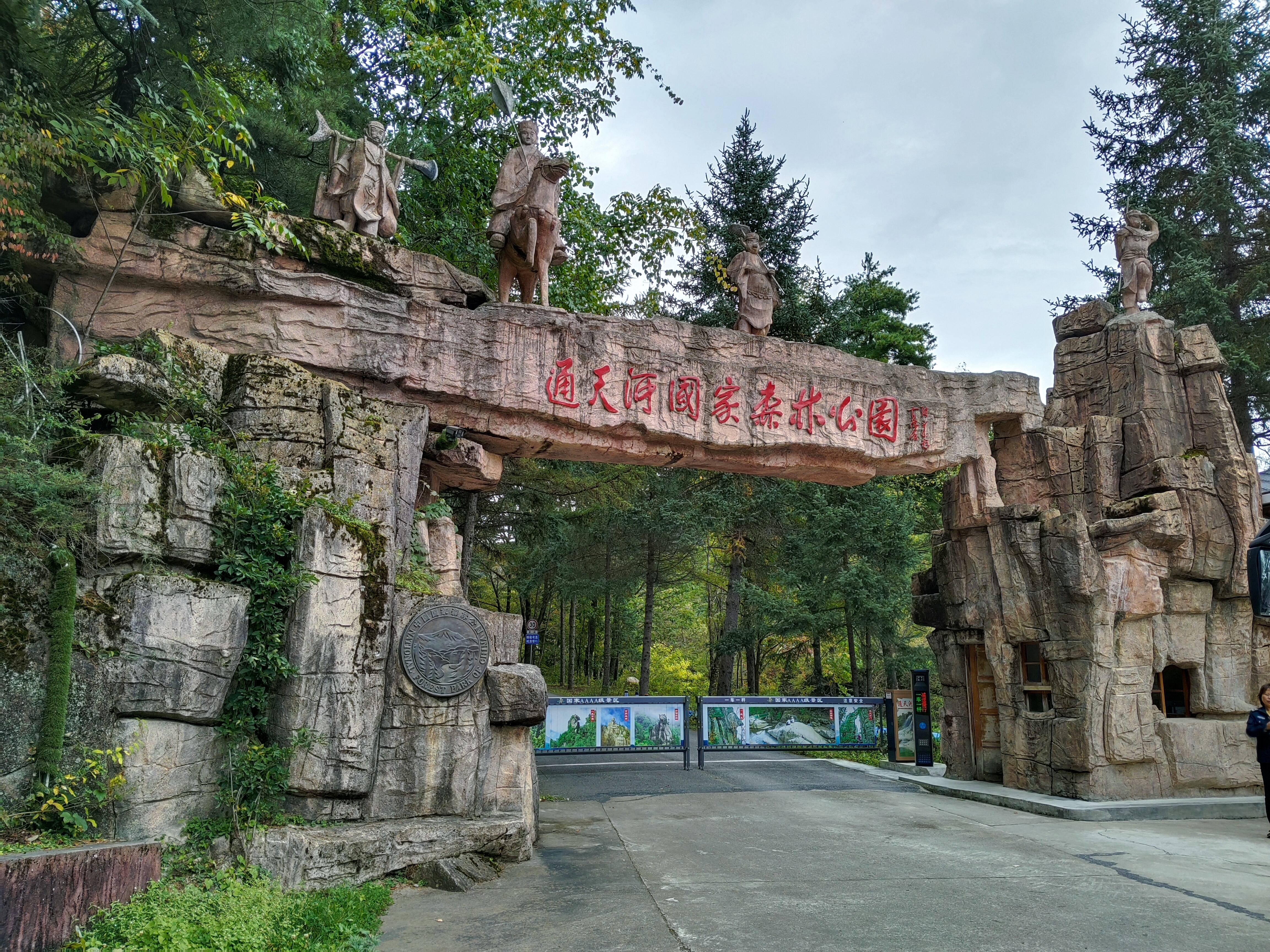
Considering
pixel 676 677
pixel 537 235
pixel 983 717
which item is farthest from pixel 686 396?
pixel 676 677

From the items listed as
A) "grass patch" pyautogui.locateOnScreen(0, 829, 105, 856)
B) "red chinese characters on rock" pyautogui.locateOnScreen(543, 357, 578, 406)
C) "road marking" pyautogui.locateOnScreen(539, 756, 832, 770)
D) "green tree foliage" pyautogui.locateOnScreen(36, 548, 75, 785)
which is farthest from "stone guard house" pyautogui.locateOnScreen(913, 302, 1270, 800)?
"green tree foliage" pyautogui.locateOnScreen(36, 548, 75, 785)

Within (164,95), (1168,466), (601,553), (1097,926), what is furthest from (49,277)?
(601,553)

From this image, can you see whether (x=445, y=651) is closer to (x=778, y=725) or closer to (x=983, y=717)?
(x=778, y=725)

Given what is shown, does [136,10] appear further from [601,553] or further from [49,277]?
[601,553]

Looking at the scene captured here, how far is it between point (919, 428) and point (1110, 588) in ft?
9.27

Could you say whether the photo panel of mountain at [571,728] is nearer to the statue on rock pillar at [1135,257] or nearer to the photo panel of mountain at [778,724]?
the photo panel of mountain at [778,724]

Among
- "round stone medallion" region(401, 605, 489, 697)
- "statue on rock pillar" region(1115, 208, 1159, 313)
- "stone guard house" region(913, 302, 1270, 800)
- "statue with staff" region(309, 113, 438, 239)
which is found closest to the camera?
"round stone medallion" region(401, 605, 489, 697)

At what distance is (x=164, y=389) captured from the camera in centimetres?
666

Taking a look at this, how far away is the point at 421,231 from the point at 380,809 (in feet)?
32.6

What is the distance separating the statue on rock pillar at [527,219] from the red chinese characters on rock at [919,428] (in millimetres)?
4681

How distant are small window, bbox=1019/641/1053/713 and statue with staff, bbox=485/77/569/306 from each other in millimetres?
7304

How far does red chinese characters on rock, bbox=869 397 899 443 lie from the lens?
415 inches

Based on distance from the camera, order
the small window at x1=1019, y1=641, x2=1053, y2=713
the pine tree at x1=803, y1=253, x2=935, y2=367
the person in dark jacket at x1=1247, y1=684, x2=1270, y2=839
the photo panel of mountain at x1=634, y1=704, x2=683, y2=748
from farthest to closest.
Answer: the pine tree at x1=803, y1=253, x2=935, y2=367
the photo panel of mountain at x1=634, y1=704, x2=683, y2=748
the small window at x1=1019, y1=641, x2=1053, y2=713
the person in dark jacket at x1=1247, y1=684, x2=1270, y2=839

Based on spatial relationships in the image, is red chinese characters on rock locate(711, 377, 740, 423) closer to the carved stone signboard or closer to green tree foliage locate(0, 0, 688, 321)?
the carved stone signboard
